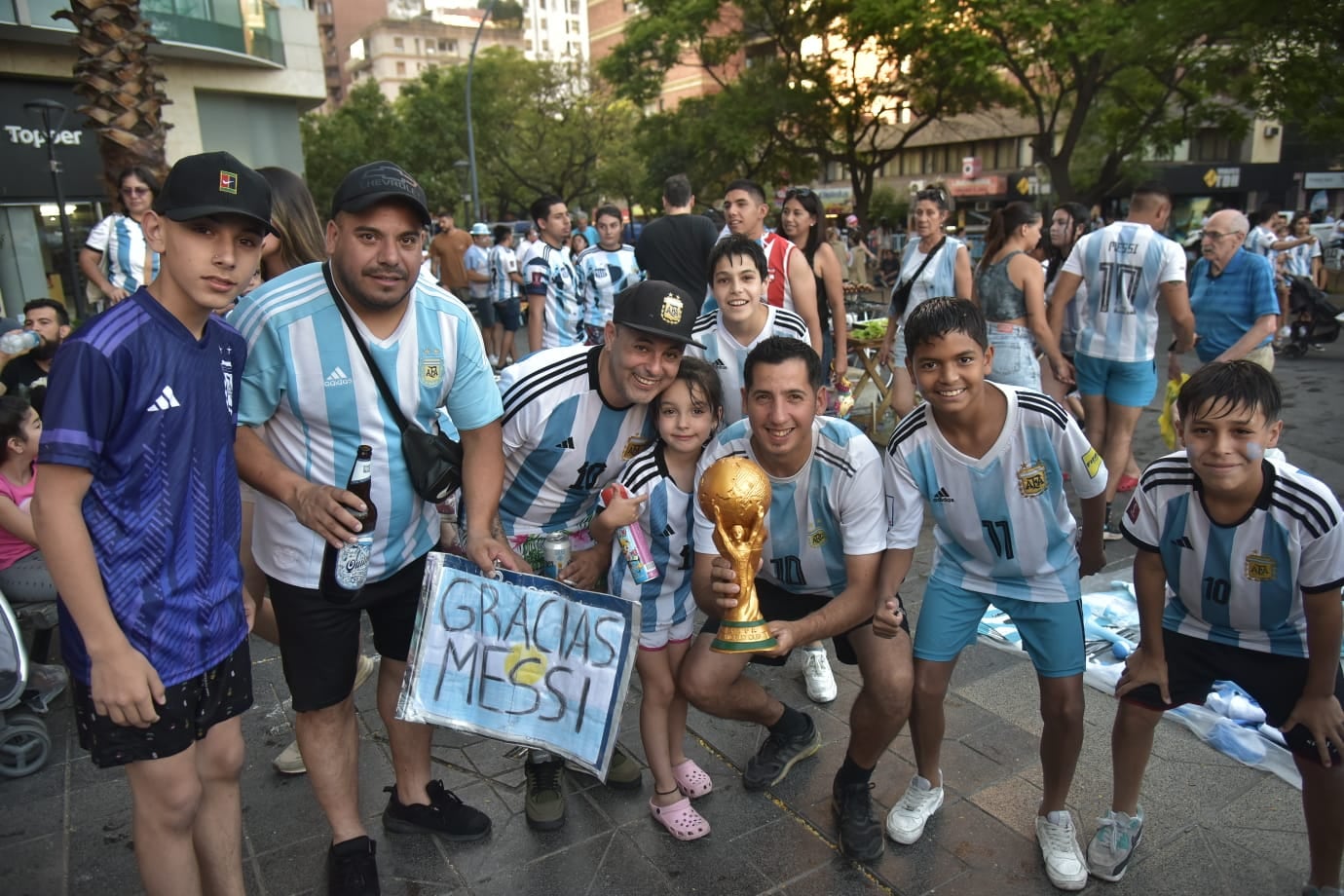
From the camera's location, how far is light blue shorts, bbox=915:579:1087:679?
293 cm

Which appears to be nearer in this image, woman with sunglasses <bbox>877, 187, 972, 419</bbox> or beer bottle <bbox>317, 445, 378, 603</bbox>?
beer bottle <bbox>317, 445, 378, 603</bbox>

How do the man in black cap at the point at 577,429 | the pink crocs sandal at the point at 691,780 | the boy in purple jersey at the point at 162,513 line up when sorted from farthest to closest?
the pink crocs sandal at the point at 691,780
the man in black cap at the point at 577,429
the boy in purple jersey at the point at 162,513

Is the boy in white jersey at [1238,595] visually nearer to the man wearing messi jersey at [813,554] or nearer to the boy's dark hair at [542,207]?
the man wearing messi jersey at [813,554]

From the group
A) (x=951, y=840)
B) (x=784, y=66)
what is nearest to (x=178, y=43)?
(x=784, y=66)

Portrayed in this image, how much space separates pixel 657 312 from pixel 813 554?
101cm

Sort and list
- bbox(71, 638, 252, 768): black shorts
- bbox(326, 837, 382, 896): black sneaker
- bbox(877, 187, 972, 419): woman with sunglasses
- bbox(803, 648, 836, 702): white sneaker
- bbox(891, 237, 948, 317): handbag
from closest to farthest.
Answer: bbox(71, 638, 252, 768): black shorts → bbox(326, 837, 382, 896): black sneaker → bbox(803, 648, 836, 702): white sneaker → bbox(877, 187, 972, 419): woman with sunglasses → bbox(891, 237, 948, 317): handbag

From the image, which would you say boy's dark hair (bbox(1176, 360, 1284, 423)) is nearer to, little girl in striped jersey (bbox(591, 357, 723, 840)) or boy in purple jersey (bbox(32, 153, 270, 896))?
little girl in striped jersey (bbox(591, 357, 723, 840))

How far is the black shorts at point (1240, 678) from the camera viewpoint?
2.59 meters

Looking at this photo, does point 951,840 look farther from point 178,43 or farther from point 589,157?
point 589,157

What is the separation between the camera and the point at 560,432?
3.26 m

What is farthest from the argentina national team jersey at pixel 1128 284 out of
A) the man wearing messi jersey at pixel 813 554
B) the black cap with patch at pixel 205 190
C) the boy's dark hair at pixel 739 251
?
the black cap with patch at pixel 205 190

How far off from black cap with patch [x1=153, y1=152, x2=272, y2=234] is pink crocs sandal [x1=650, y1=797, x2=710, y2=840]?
2.28 m

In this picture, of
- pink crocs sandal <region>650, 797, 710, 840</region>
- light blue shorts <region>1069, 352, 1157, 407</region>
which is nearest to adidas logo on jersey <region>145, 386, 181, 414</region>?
pink crocs sandal <region>650, 797, 710, 840</region>

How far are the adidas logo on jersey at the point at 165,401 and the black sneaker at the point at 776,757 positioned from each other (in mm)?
2314
